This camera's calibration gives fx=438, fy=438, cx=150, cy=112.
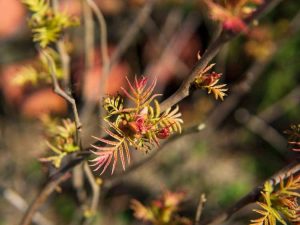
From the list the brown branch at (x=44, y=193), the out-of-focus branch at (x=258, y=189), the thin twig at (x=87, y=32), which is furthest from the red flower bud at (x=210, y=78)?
the thin twig at (x=87, y=32)

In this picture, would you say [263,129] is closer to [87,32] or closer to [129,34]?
[129,34]

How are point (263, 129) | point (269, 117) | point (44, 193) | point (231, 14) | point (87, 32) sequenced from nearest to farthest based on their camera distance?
point (231, 14) < point (44, 193) < point (87, 32) < point (263, 129) < point (269, 117)

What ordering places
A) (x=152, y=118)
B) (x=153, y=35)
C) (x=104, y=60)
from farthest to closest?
(x=153, y=35), (x=104, y=60), (x=152, y=118)

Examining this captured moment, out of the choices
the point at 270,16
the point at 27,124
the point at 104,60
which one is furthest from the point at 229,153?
the point at 104,60

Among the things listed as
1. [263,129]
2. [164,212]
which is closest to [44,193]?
[164,212]

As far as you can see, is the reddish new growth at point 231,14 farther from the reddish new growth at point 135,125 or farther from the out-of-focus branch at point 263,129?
the out-of-focus branch at point 263,129

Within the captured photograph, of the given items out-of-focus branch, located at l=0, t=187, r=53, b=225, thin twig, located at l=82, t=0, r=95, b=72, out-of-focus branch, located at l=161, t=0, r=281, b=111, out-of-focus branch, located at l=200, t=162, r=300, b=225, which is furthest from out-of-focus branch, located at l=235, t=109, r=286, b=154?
out-of-focus branch, located at l=161, t=0, r=281, b=111

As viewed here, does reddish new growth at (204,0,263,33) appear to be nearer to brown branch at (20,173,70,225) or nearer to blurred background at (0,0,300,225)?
brown branch at (20,173,70,225)

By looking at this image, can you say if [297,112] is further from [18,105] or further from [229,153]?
[18,105]
